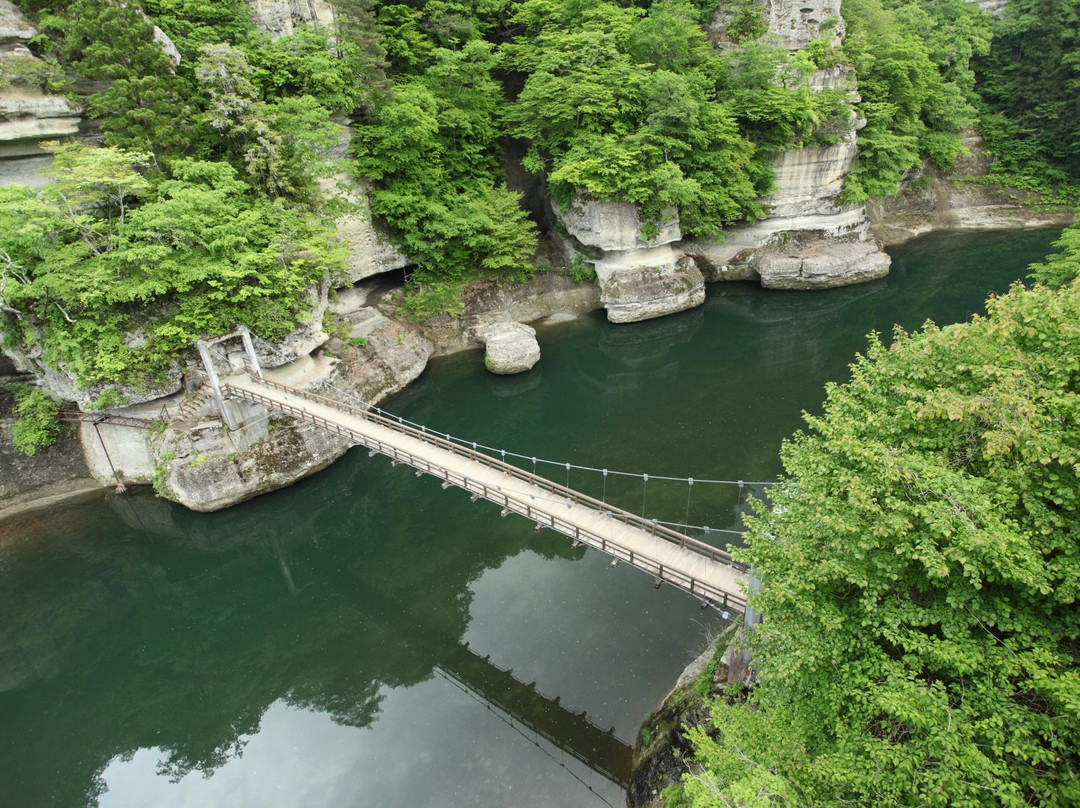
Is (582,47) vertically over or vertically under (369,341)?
over

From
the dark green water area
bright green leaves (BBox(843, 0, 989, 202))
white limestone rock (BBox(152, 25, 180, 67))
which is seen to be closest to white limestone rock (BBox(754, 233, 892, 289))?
bright green leaves (BBox(843, 0, 989, 202))

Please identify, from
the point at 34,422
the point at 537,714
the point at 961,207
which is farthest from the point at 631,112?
the point at 961,207

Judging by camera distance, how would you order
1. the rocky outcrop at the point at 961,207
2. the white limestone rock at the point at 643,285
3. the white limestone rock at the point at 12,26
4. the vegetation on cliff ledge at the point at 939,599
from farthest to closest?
the rocky outcrop at the point at 961,207
the white limestone rock at the point at 643,285
the white limestone rock at the point at 12,26
the vegetation on cliff ledge at the point at 939,599

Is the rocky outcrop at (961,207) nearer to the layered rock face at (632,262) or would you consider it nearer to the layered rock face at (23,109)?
the layered rock face at (632,262)

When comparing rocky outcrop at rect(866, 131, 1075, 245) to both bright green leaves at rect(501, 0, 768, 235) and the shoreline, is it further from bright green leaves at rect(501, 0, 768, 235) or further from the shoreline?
bright green leaves at rect(501, 0, 768, 235)

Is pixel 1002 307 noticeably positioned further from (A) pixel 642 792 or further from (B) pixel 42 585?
(B) pixel 42 585

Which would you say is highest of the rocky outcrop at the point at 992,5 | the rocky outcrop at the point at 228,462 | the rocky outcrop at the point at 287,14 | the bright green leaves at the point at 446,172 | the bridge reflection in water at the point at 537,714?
the rocky outcrop at the point at 992,5

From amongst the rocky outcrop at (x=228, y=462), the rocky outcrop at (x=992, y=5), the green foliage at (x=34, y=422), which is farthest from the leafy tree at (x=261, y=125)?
the rocky outcrop at (x=992, y=5)

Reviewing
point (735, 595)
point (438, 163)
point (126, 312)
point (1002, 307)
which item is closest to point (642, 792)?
point (735, 595)
